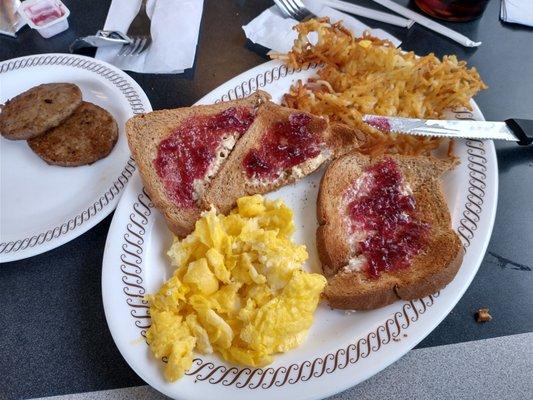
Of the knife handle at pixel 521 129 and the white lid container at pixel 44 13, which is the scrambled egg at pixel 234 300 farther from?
the white lid container at pixel 44 13

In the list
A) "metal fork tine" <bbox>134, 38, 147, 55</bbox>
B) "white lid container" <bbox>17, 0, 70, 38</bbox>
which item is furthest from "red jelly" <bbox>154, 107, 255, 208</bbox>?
"white lid container" <bbox>17, 0, 70, 38</bbox>

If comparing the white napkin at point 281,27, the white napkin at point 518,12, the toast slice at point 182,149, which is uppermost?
the white napkin at point 518,12

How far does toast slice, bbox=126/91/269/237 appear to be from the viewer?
188 cm

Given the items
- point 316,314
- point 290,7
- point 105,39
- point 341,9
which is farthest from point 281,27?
point 316,314

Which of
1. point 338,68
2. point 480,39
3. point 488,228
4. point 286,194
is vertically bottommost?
point 286,194

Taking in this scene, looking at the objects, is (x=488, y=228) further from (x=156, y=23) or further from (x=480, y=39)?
(x=156, y=23)

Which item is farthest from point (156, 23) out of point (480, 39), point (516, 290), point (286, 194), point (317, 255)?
point (516, 290)

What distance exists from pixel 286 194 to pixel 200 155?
43 cm

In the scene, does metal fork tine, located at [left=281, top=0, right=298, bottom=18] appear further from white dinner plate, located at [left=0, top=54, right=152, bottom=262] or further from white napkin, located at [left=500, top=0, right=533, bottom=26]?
white napkin, located at [left=500, top=0, right=533, bottom=26]

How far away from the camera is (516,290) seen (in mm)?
1758

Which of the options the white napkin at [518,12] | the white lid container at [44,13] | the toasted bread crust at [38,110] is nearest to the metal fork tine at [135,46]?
the toasted bread crust at [38,110]

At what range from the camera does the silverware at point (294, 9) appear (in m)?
2.54

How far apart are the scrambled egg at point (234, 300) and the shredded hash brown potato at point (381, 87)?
774 mm

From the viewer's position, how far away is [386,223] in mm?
1735
